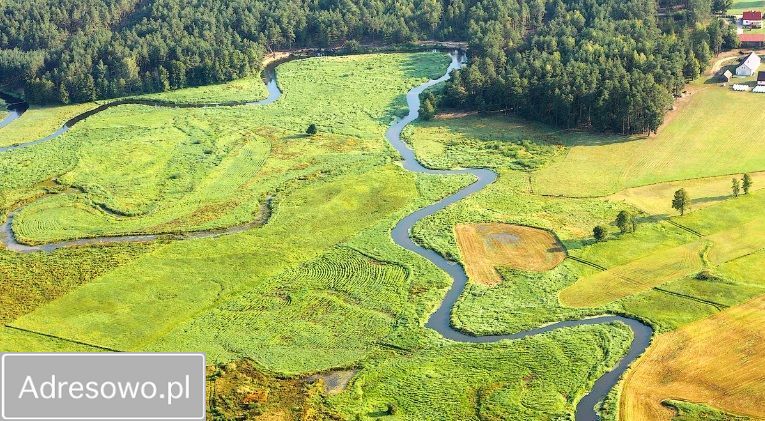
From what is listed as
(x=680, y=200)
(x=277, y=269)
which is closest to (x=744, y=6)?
(x=680, y=200)

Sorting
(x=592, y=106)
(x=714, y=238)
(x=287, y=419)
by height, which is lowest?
(x=287, y=419)

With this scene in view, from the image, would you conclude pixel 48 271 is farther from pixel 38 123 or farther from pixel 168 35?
pixel 168 35

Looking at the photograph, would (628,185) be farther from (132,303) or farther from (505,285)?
(132,303)

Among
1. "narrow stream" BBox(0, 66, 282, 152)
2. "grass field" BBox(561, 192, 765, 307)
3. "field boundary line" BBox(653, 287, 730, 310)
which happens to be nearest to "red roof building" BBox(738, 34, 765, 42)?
"grass field" BBox(561, 192, 765, 307)

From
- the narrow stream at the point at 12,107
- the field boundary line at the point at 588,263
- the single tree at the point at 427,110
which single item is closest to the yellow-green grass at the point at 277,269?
the single tree at the point at 427,110

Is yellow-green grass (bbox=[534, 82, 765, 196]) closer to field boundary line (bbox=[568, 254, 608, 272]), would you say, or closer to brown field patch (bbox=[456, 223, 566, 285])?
brown field patch (bbox=[456, 223, 566, 285])

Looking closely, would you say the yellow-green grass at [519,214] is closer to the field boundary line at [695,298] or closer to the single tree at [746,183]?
the field boundary line at [695,298]

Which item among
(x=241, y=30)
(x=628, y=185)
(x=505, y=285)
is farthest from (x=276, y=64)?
(x=505, y=285)
